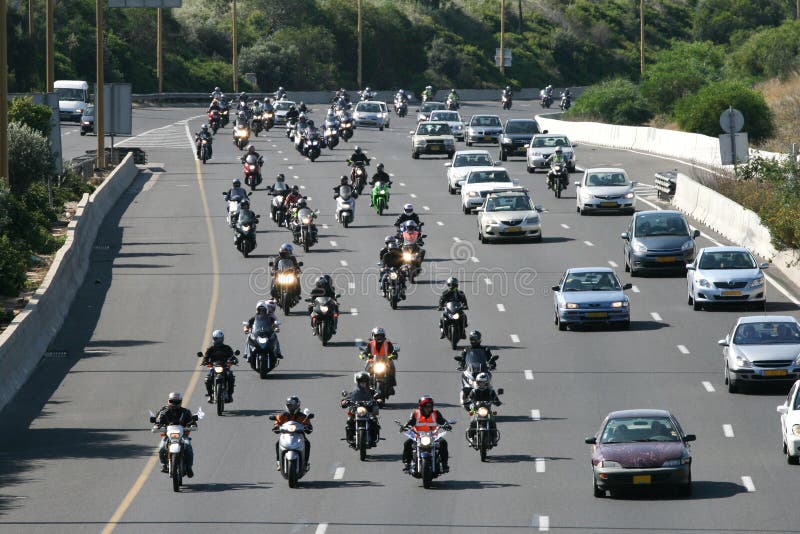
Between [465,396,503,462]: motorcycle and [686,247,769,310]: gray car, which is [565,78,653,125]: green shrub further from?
[465,396,503,462]: motorcycle

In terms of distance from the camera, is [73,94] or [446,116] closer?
[446,116]

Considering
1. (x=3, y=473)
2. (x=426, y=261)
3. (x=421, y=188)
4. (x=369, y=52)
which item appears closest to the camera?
(x=3, y=473)

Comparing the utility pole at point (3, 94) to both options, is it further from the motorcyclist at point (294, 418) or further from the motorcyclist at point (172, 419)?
the motorcyclist at point (294, 418)

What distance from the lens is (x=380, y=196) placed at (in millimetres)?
55625

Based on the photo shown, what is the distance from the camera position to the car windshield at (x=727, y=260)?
3766 centimetres

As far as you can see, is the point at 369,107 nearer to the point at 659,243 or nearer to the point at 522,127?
the point at 522,127

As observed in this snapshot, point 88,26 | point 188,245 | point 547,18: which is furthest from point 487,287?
point 547,18

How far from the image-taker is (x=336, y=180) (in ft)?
216

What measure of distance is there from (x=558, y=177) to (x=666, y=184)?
4066 millimetres

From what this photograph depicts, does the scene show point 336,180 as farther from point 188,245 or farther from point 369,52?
point 369,52

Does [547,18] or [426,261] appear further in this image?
[547,18]

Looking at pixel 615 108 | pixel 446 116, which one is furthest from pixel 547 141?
pixel 615 108

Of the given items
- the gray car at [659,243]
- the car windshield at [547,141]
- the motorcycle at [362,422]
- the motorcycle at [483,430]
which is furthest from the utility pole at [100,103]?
the motorcycle at [483,430]

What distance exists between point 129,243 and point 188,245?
200 cm
